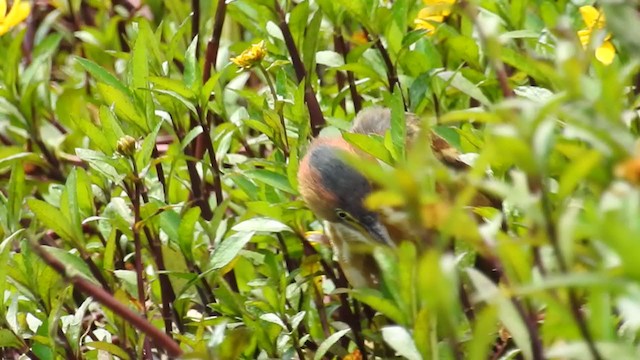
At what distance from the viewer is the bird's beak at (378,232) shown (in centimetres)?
335

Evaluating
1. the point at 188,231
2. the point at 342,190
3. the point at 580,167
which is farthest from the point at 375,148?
the point at 342,190

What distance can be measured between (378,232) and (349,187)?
0.59 feet

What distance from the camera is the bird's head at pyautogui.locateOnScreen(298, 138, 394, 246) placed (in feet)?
10.9

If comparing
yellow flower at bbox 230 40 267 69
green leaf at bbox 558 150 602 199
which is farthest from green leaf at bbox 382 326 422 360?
yellow flower at bbox 230 40 267 69

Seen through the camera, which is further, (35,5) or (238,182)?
(35,5)

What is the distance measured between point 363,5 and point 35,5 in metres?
1.87

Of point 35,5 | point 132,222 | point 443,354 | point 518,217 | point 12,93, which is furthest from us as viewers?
point 35,5

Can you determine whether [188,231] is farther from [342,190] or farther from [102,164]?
[342,190]

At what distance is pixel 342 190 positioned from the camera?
346 cm

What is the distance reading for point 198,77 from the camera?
246 cm

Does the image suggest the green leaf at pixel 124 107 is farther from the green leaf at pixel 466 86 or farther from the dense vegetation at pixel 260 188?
the green leaf at pixel 466 86

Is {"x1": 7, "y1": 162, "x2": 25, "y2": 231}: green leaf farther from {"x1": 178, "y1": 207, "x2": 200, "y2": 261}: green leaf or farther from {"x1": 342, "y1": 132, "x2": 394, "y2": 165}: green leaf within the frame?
→ {"x1": 342, "y1": 132, "x2": 394, "y2": 165}: green leaf

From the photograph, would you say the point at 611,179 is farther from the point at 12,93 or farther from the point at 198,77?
the point at 12,93

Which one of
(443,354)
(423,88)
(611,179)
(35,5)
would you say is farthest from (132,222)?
(35,5)
